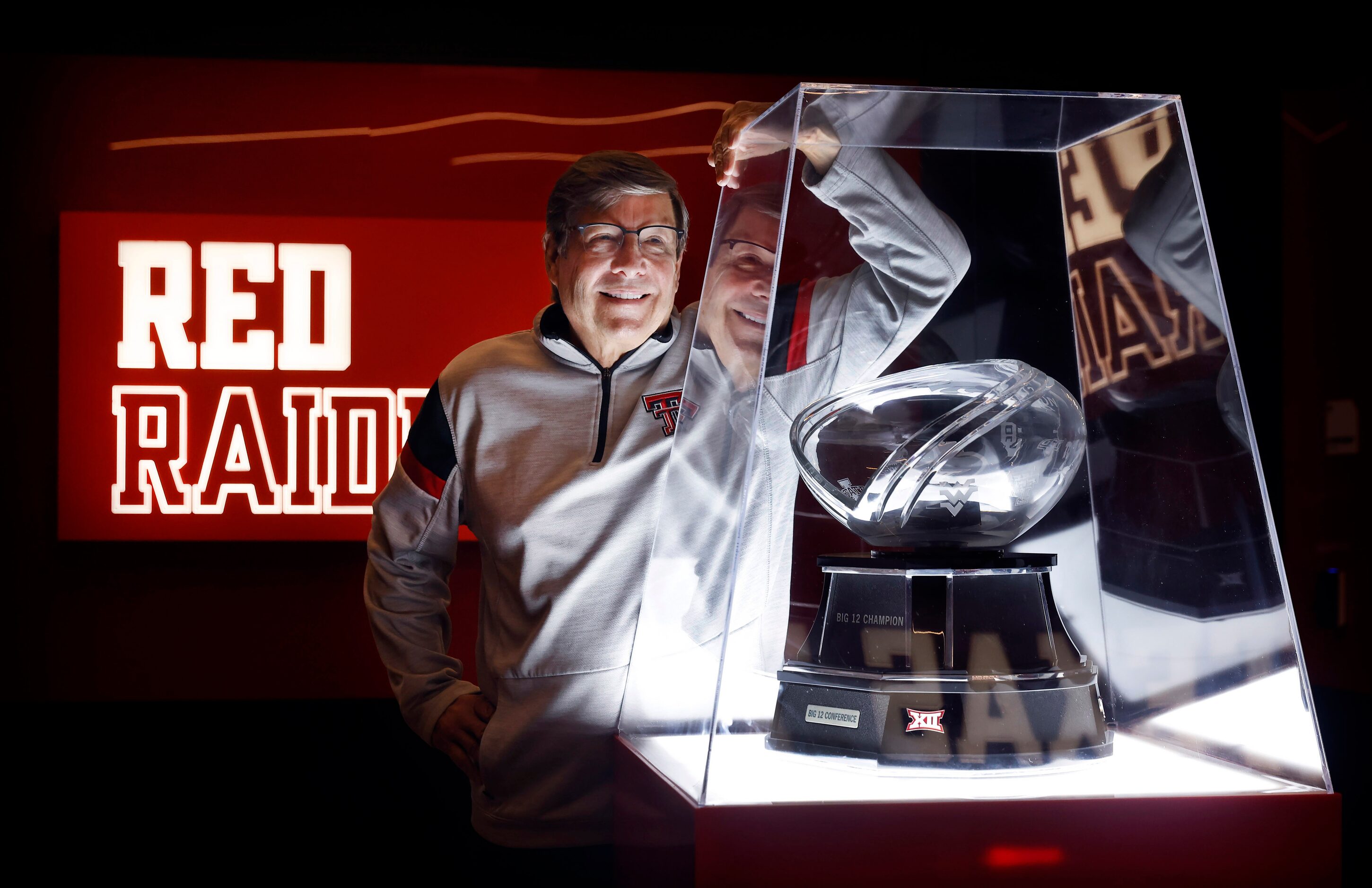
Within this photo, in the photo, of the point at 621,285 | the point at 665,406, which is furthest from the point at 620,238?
the point at 665,406

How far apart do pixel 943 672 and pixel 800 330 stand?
1.03ft

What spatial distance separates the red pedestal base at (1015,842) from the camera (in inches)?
27.0

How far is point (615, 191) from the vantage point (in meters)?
1.28

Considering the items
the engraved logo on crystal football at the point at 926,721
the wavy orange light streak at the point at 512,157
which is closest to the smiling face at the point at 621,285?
the engraved logo on crystal football at the point at 926,721

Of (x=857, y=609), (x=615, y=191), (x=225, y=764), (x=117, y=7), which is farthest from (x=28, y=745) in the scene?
(x=857, y=609)

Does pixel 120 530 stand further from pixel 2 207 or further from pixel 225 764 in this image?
pixel 2 207

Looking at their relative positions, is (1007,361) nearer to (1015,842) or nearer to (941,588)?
(941,588)

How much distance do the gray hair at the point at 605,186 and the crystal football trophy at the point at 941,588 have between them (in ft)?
1.69

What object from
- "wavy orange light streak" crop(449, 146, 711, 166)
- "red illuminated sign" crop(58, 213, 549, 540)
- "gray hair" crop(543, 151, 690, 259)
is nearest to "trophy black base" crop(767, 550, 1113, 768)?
"gray hair" crop(543, 151, 690, 259)

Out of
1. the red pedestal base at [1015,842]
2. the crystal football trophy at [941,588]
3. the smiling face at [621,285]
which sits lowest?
the red pedestal base at [1015,842]

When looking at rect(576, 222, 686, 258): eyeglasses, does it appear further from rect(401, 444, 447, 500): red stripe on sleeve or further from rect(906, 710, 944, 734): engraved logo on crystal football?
rect(906, 710, 944, 734): engraved logo on crystal football

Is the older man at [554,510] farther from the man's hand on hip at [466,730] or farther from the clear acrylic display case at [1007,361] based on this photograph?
the clear acrylic display case at [1007,361]


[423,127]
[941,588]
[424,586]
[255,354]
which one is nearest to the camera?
[941,588]

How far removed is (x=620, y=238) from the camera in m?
1.27
